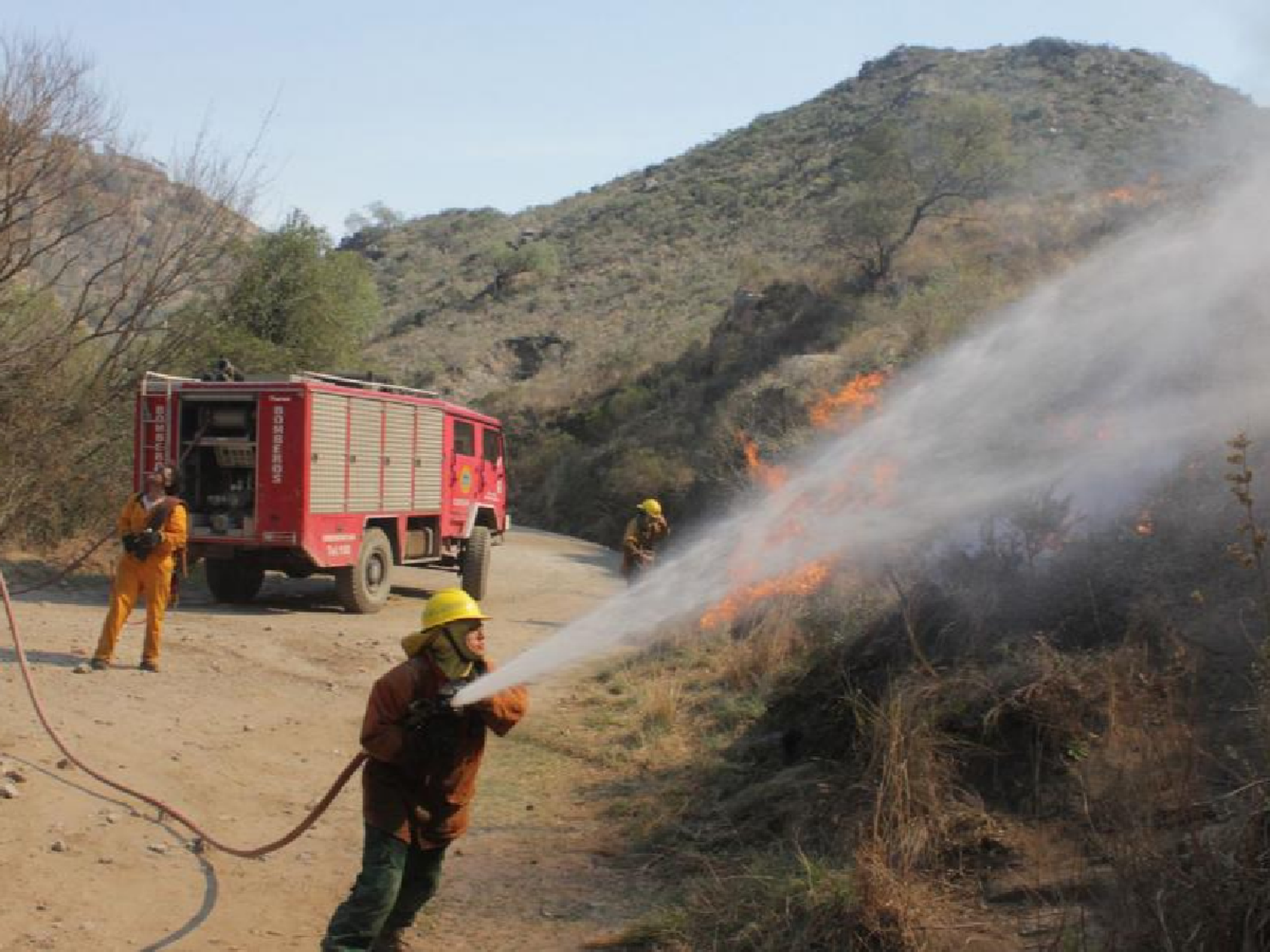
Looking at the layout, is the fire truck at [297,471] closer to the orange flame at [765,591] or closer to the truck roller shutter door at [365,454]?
the truck roller shutter door at [365,454]

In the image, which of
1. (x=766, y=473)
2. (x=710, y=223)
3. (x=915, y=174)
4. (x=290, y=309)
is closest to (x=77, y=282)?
(x=290, y=309)

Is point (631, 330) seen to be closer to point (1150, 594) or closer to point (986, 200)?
point (986, 200)

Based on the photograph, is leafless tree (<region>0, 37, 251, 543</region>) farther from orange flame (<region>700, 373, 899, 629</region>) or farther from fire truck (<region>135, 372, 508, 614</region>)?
orange flame (<region>700, 373, 899, 629</region>)

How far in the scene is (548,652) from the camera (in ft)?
18.8

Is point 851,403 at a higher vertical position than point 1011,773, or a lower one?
higher

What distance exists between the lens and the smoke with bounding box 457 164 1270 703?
733 centimetres

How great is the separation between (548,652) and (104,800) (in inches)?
101

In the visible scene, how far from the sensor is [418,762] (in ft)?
14.6

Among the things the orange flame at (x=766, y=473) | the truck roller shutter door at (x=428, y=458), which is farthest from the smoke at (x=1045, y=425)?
the truck roller shutter door at (x=428, y=458)

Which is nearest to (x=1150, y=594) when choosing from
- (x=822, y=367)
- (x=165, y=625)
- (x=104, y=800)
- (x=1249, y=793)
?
(x=1249, y=793)

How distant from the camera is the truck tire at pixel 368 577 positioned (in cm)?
1322

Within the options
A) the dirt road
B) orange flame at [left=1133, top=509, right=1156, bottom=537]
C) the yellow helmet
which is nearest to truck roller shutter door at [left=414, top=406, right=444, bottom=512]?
the dirt road

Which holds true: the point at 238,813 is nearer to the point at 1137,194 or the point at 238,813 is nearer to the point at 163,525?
the point at 163,525

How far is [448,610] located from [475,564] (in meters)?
11.5
